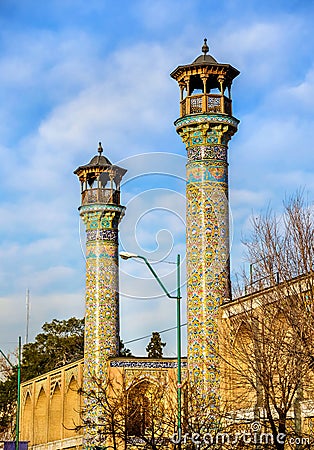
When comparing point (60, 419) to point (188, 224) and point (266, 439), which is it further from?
point (266, 439)

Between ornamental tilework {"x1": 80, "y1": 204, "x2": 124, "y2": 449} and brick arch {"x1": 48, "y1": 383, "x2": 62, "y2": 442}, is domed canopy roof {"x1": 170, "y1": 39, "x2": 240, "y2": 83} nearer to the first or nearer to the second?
ornamental tilework {"x1": 80, "y1": 204, "x2": 124, "y2": 449}

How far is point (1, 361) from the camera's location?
61.2m

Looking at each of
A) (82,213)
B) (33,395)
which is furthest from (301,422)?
(33,395)

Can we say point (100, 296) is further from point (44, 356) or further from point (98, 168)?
point (44, 356)

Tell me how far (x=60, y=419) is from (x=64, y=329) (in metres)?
21.3

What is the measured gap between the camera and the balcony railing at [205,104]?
27906 mm

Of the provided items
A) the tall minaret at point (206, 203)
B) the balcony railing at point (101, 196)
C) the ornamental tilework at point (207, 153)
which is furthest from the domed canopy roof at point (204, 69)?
the balcony railing at point (101, 196)

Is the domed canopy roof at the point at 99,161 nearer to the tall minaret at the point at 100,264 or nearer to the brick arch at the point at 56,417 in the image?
the tall minaret at the point at 100,264

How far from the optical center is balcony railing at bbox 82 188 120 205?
36656 millimetres

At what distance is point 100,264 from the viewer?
35.4 meters

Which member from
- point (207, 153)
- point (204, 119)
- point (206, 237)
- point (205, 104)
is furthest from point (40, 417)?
point (205, 104)

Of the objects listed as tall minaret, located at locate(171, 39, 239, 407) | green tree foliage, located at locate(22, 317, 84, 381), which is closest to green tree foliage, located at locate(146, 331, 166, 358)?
green tree foliage, located at locate(22, 317, 84, 381)

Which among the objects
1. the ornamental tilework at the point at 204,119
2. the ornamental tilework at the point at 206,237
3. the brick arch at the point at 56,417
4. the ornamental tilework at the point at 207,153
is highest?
the ornamental tilework at the point at 204,119

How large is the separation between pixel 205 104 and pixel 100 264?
991cm
